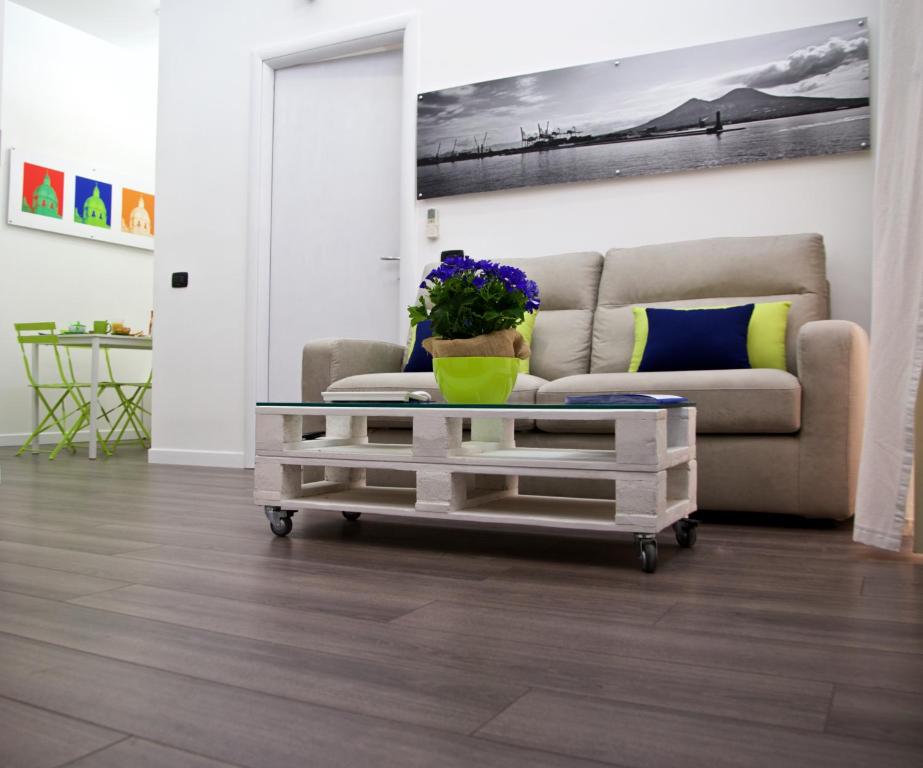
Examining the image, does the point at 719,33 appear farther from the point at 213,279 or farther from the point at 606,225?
the point at 213,279

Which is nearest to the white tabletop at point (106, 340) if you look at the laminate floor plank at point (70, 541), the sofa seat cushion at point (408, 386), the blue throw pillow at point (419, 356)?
the blue throw pillow at point (419, 356)

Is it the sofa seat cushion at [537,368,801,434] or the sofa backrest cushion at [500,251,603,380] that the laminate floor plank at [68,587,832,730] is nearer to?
the sofa seat cushion at [537,368,801,434]

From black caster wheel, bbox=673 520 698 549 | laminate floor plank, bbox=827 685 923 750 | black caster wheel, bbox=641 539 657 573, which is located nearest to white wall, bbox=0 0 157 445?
black caster wheel, bbox=673 520 698 549

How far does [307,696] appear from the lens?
93 cm

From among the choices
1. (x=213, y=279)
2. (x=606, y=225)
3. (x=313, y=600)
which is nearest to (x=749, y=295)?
(x=606, y=225)

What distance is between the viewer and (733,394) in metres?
2.35

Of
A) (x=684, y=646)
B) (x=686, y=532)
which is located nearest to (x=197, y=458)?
(x=686, y=532)

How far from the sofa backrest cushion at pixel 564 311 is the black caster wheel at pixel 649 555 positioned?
5.02 feet

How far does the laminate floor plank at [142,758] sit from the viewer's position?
750 mm

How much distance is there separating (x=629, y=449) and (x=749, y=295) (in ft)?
5.03

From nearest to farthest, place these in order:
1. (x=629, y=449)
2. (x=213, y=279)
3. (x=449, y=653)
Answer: (x=449, y=653) → (x=629, y=449) → (x=213, y=279)

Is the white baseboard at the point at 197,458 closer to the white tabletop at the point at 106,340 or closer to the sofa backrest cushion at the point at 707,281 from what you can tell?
the white tabletop at the point at 106,340

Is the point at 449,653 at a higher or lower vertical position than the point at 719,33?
lower

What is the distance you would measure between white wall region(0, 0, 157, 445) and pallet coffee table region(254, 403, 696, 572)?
13.9 ft
